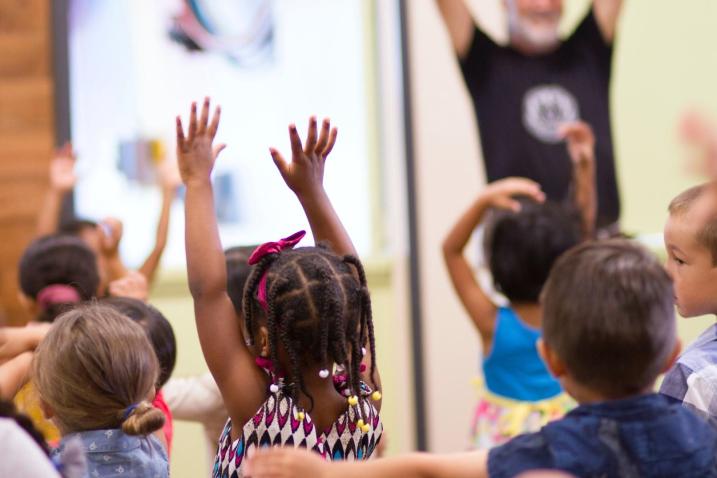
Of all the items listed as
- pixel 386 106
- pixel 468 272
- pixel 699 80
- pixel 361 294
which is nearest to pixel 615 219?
pixel 699 80

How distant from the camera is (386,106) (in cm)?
334

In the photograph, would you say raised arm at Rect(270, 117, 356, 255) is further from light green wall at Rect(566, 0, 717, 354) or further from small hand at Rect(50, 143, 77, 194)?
light green wall at Rect(566, 0, 717, 354)

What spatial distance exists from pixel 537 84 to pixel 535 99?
0.05 m

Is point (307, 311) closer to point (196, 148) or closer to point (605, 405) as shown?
point (196, 148)

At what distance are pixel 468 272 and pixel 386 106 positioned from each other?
44.1 inches

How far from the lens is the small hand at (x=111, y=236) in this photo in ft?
8.10

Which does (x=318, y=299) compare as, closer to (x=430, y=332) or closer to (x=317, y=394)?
(x=317, y=394)

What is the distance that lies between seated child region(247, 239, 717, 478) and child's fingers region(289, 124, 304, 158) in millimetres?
482

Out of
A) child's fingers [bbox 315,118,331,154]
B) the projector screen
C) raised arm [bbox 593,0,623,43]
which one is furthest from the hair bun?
raised arm [bbox 593,0,623,43]

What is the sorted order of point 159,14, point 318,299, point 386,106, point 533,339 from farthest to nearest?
1. point 386,106
2. point 159,14
3. point 533,339
4. point 318,299

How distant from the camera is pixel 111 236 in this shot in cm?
250

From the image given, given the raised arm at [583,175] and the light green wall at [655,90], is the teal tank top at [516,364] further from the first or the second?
the light green wall at [655,90]

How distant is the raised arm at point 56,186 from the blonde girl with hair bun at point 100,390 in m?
1.54

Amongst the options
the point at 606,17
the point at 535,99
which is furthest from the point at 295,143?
the point at 606,17
